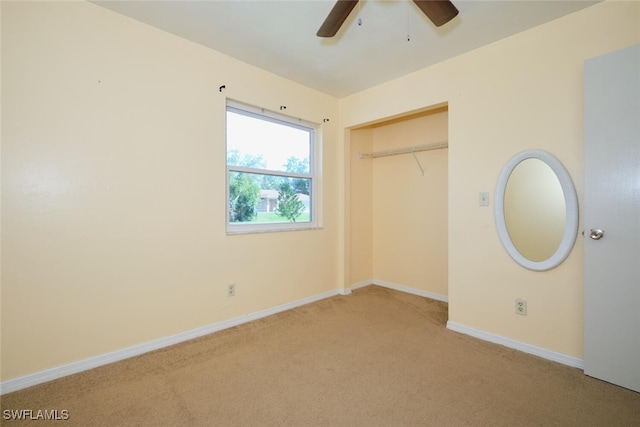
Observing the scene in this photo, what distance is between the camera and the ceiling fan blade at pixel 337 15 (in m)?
1.52

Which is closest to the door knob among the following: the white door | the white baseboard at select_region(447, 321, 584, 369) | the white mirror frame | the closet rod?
the white door

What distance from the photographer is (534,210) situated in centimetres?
228

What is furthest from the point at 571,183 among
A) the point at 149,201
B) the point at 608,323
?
the point at 149,201

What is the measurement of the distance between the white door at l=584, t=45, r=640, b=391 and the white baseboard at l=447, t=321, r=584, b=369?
13cm

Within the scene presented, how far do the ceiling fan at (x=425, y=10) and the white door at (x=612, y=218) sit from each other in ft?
3.71

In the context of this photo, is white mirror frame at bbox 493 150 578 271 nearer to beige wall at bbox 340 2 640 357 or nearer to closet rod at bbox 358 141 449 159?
beige wall at bbox 340 2 640 357

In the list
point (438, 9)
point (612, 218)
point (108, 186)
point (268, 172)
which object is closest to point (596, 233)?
point (612, 218)

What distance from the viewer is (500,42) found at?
2383mm

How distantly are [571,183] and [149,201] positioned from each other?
122 inches

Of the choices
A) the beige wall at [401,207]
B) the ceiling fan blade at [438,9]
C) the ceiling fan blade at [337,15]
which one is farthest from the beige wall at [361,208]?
the ceiling fan blade at [438,9]

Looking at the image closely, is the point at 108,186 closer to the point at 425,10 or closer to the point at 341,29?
the point at 341,29

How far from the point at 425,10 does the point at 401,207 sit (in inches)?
103

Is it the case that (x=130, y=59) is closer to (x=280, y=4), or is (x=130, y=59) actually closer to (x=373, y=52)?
(x=280, y=4)

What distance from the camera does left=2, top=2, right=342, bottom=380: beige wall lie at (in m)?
1.79
